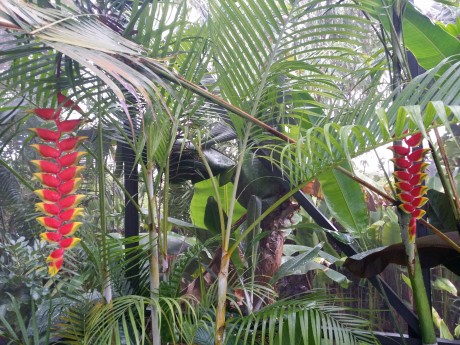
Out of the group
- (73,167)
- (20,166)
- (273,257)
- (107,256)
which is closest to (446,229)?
(273,257)

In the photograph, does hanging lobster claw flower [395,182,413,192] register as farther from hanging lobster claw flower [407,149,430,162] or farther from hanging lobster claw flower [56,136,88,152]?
hanging lobster claw flower [56,136,88,152]

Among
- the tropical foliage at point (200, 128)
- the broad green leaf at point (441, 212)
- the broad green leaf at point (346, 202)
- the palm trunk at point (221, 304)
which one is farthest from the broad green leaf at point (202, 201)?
the palm trunk at point (221, 304)

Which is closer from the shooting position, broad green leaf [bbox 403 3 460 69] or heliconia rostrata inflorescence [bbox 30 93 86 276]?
heliconia rostrata inflorescence [bbox 30 93 86 276]

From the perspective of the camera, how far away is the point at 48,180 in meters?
0.85

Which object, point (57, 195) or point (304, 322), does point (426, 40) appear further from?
point (57, 195)

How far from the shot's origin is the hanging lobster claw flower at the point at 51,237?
836 millimetres

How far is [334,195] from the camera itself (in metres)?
1.71

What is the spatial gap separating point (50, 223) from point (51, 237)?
24 mm

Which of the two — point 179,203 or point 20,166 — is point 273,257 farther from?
point 20,166

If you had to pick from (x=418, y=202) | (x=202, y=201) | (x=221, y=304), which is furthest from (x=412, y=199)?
(x=202, y=201)

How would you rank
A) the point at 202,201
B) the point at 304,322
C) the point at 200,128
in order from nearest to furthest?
the point at 304,322 → the point at 200,128 → the point at 202,201

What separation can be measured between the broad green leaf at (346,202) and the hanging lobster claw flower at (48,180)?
1.04 m

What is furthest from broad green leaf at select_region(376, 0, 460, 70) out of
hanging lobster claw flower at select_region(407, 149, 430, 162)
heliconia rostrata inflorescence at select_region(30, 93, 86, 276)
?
heliconia rostrata inflorescence at select_region(30, 93, 86, 276)

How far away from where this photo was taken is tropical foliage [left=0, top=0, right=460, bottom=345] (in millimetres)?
867
